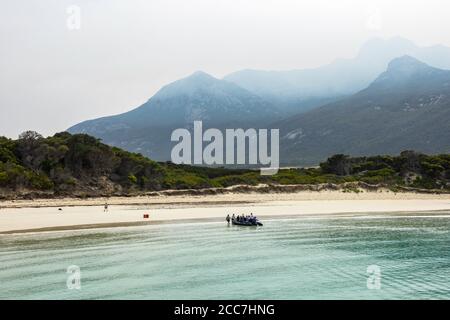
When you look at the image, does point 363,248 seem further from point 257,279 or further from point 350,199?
point 350,199

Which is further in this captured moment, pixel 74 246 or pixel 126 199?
pixel 126 199

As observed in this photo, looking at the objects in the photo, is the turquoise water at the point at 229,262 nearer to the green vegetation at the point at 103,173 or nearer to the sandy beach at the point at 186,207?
the sandy beach at the point at 186,207

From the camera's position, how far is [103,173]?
71.9 meters

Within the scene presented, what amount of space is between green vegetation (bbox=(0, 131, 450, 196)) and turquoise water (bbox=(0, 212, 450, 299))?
29.3m

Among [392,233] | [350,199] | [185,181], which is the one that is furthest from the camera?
[185,181]

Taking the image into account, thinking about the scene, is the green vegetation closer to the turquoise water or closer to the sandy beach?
the sandy beach

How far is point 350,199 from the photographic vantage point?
2675 inches

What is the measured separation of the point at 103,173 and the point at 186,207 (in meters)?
20.1

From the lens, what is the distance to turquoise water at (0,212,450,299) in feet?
63.5

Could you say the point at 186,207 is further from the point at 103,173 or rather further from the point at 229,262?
the point at 229,262

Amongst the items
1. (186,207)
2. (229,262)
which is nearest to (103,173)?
(186,207)

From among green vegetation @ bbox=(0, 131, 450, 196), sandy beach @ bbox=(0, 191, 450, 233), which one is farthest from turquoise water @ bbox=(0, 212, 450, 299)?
green vegetation @ bbox=(0, 131, 450, 196)
